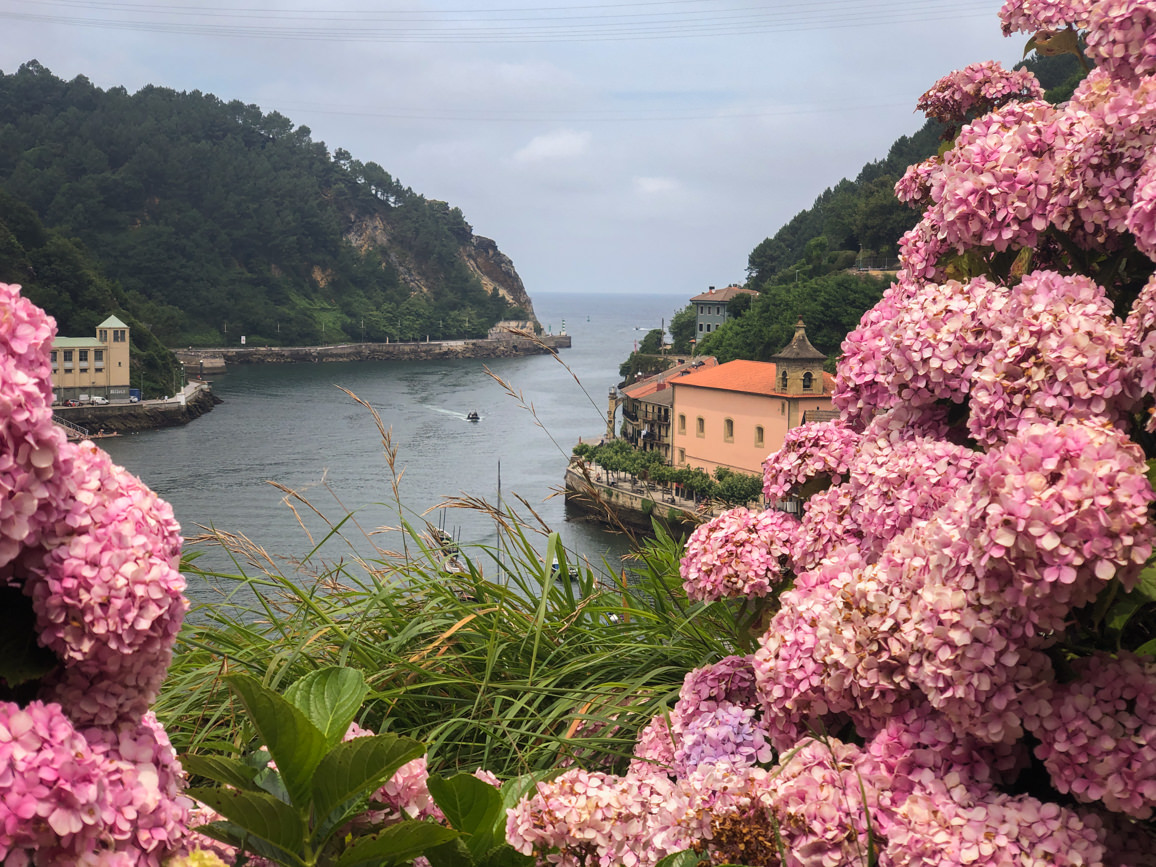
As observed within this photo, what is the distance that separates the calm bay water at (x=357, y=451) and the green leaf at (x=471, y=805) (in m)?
14.6

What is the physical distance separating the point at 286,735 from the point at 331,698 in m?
0.17

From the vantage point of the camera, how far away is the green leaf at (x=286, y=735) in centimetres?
96

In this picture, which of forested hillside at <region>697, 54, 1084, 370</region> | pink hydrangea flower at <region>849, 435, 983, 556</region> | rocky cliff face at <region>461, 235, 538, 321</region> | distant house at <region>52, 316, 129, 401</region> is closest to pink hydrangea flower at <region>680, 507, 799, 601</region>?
pink hydrangea flower at <region>849, 435, 983, 556</region>

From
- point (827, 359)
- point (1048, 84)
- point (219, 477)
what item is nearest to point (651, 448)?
point (827, 359)

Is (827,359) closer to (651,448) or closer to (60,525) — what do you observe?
(651,448)

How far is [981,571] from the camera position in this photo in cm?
93

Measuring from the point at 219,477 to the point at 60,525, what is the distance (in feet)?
119

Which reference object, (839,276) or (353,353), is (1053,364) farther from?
(353,353)

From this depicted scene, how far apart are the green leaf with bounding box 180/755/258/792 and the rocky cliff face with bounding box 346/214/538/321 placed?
98647mm

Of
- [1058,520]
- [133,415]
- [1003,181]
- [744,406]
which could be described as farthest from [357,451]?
[1058,520]

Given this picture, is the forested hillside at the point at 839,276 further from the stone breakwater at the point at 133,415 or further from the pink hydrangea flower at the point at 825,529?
the pink hydrangea flower at the point at 825,529

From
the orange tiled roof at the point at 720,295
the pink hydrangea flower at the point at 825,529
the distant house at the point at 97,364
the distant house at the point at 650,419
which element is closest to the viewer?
the pink hydrangea flower at the point at 825,529

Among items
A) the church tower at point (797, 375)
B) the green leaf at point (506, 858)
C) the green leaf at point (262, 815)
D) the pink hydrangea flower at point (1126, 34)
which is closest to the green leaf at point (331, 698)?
the green leaf at point (262, 815)

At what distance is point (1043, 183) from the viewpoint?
131 cm
